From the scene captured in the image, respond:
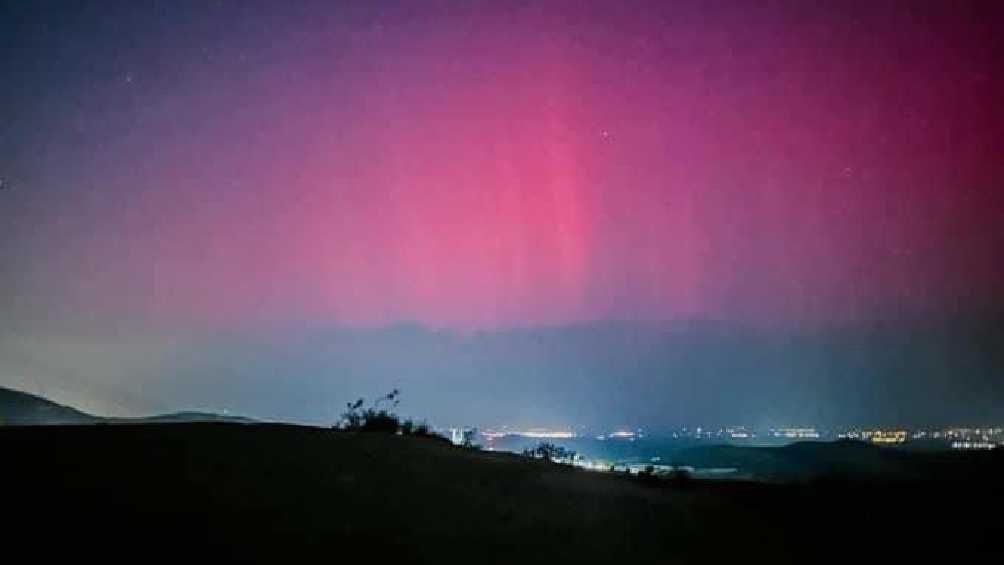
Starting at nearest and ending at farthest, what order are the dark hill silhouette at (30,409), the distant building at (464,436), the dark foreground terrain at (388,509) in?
the dark foreground terrain at (388,509) → the distant building at (464,436) → the dark hill silhouette at (30,409)

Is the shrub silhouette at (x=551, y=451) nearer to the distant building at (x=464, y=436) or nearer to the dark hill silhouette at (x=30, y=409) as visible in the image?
the distant building at (x=464, y=436)

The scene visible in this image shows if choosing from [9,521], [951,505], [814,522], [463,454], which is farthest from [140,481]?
[951,505]

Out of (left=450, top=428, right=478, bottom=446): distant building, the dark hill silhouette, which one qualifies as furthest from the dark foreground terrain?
the dark hill silhouette

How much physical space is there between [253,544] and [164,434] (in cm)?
689

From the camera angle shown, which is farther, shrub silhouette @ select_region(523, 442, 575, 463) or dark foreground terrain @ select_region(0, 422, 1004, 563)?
shrub silhouette @ select_region(523, 442, 575, 463)

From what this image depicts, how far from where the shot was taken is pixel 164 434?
50.9 ft

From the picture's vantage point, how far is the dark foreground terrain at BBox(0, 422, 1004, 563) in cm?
980

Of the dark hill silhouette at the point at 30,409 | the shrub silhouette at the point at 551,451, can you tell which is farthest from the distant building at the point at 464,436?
the dark hill silhouette at the point at 30,409

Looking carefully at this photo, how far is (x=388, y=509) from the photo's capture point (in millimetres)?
12297

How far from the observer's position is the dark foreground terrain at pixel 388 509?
9797 millimetres

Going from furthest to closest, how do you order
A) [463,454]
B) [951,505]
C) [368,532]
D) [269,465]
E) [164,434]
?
[463,454]
[951,505]
[164,434]
[269,465]
[368,532]

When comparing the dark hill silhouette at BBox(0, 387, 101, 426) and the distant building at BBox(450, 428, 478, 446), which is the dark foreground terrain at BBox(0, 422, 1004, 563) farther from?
the dark hill silhouette at BBox(0, 387, 101, 426)

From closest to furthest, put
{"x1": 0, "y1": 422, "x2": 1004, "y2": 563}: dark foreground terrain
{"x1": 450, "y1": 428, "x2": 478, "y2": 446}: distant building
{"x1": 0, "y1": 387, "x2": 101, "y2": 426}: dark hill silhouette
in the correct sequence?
{"x1": 0, "y1": 422, "x2": 1004, "y2": 563}: dark foreground terrain → {"x1": 450, "y1": 428, "x2": 478, "y2": 446}: distant building → {"x1": 0, "y1": 387, "x2": 101, "y2": 426}: dark hill silhouette

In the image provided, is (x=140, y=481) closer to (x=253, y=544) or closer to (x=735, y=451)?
(x=253, y=544)
